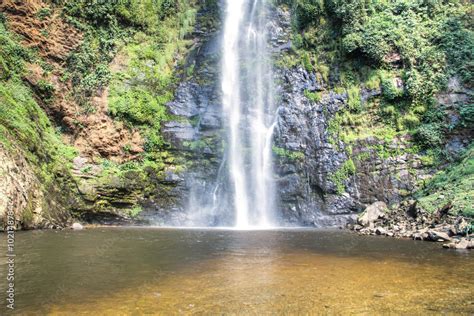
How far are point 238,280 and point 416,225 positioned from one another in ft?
33.2

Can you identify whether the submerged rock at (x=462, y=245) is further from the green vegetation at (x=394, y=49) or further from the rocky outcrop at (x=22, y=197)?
the rocky outcrop at (x=22, y=197)

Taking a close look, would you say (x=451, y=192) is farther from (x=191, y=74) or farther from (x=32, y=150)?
(x=32, y=150)

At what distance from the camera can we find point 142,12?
2336 cm

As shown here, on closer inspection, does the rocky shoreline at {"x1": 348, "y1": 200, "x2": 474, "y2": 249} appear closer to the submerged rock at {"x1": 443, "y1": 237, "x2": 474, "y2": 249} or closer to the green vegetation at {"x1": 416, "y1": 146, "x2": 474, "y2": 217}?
the submerged rock at {"x1": 443, "y1": 237, "x2": 474, "y2": 249}

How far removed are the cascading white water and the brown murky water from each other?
9.88 m

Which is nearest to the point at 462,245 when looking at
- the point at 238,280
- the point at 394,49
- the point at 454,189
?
the point at 454,189

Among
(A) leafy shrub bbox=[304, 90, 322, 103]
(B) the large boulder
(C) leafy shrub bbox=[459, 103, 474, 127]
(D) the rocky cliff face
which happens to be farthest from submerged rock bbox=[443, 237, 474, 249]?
(A) leafy shrub bbox=[304, 90, 322, 103]

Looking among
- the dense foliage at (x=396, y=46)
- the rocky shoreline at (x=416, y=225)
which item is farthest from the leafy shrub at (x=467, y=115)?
the rocky shoreline at (x=416, y=225)

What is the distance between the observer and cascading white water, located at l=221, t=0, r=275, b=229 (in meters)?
19.0

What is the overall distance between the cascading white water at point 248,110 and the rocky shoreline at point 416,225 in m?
5.15

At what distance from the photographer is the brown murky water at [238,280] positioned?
13.1 ft

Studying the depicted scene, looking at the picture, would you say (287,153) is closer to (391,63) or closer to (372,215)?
(372,215)

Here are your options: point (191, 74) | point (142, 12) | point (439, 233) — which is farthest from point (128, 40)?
point (439, 233)

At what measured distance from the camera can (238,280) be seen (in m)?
5.39
